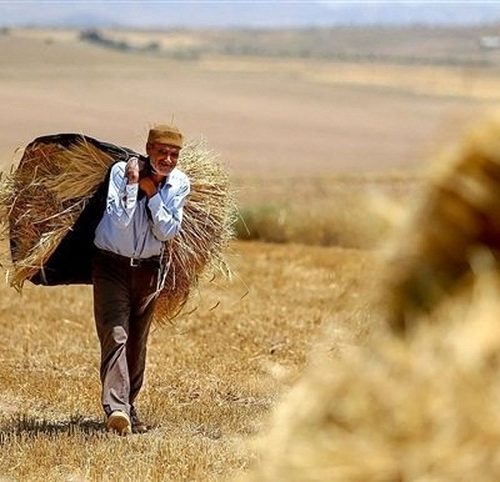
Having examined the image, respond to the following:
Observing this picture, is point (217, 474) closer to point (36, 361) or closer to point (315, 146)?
point (36, 361)

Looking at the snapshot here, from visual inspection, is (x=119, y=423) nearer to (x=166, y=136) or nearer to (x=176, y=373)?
(x=166, y=136)

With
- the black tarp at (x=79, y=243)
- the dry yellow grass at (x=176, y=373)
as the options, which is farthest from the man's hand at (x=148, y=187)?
the dry yellow grass at (x=176, y=373)

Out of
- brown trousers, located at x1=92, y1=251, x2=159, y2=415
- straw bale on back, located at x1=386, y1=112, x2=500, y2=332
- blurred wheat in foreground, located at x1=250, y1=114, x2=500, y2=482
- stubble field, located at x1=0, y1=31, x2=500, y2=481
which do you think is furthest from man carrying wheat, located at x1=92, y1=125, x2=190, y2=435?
straw bale on back, located at x1=386, y1=112, x2=500, y2=332

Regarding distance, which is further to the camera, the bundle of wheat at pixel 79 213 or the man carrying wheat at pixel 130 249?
the bundle of wheat at pixel 79 213

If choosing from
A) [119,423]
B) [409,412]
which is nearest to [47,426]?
[119,423]

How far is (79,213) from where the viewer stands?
8.73 meters

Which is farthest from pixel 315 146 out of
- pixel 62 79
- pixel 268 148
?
pixel 62 79

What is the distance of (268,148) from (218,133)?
9.51 feet

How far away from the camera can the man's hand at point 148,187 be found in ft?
27.3

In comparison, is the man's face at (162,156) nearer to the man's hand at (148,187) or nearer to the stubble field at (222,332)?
the man's hand at (148,187)

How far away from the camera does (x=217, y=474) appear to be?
6980 mm

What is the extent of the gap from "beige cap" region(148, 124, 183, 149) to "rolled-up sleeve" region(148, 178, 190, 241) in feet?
0.94

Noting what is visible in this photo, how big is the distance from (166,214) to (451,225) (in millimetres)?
4567

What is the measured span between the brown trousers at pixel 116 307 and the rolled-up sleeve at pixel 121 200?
0.30 m
